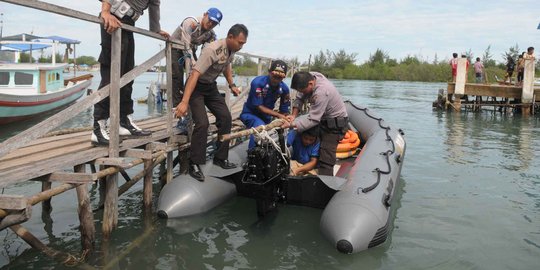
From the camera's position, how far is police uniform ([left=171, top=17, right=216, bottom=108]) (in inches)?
261

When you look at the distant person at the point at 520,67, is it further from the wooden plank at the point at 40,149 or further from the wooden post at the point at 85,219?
the wooden post at the point at 85,219

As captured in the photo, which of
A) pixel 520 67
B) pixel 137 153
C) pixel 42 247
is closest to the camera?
pixel 42 247

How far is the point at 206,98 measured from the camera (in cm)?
608

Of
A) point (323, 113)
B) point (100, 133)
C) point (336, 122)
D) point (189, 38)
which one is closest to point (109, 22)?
point (100, 133)

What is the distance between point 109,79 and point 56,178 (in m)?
1.32

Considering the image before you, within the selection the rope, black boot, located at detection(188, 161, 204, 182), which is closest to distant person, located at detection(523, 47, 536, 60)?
the rope

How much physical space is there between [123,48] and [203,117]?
1299 mm

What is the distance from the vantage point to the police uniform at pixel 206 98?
5.59 m

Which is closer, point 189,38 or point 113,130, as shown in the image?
point 113,130

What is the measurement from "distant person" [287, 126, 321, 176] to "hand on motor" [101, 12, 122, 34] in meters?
3.05

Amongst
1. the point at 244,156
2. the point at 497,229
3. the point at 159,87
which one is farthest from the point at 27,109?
the point at 497,229

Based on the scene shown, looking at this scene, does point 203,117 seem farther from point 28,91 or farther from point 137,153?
point 28,91

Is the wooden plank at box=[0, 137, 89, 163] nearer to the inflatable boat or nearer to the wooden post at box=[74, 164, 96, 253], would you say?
the wooden post at box=[74, 164, 96, 253]

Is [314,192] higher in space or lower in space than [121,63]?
lower
